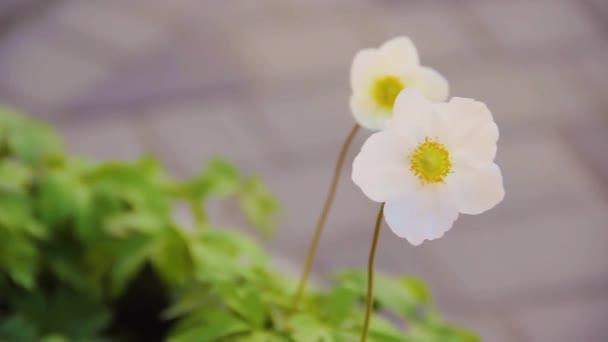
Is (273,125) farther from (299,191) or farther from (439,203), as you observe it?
(439,203)

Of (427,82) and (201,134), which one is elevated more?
(201,134)

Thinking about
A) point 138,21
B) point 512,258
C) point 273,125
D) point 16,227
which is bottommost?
point 16,227

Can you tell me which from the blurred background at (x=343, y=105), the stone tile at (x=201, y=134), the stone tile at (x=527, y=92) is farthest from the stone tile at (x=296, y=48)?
the stone tile at (x=527, y=92)

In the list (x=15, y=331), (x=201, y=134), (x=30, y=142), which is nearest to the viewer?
(x=15, y=331)


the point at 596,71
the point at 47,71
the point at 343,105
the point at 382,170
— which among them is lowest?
the point at 382,170

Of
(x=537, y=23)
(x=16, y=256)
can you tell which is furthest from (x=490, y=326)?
(x=537, y=23)

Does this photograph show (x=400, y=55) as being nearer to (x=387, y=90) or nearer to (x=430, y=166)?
(x=387, y=90)

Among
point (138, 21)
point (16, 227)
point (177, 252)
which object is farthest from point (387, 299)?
point (138, 21)
